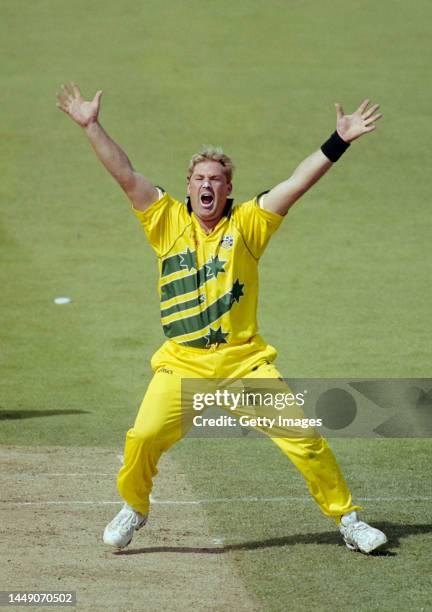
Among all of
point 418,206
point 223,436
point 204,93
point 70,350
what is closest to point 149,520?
point 223,436

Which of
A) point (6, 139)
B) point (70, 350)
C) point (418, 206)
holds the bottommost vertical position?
point (70, 350)

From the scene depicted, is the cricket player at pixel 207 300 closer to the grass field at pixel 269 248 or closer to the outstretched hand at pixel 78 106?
the outstretched hand at pixel 78 106

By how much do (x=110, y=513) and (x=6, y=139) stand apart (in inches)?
555

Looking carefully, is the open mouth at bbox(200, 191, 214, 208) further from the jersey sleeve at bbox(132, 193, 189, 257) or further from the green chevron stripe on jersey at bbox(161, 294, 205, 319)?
the green chevron stripe on jersey at bbox(161, 294, 205, 319)

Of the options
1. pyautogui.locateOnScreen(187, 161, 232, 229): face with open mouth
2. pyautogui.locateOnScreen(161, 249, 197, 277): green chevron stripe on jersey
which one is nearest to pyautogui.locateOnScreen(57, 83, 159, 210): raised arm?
pyautogui.locateOnScreen(187, 161, 232, 229): face with open mouth

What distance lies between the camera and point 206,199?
28.4 ft

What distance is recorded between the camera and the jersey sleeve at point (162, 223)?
8695 millimetres

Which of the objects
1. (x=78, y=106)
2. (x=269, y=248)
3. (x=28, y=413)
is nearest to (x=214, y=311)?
(x=78, y=106)

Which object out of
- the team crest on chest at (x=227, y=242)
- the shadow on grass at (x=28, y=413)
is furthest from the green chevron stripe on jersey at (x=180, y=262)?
the shadow on grass at (x=28, y=413)

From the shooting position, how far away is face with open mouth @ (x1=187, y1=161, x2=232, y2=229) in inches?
340

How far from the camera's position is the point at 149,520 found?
930 centimetres

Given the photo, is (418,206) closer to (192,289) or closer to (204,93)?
(204,93)

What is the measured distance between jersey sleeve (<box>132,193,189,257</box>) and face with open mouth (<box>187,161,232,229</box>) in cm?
14

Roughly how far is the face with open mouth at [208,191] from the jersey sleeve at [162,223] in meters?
0.14
